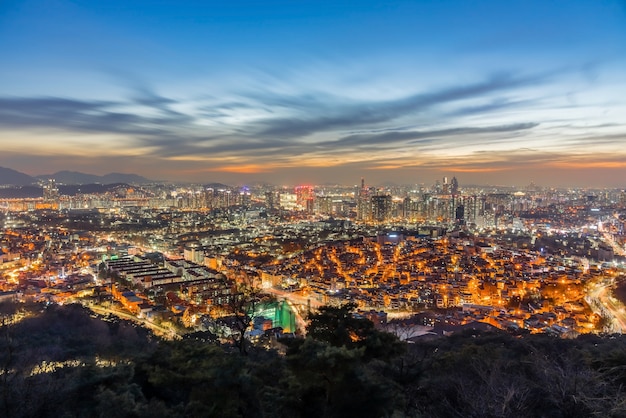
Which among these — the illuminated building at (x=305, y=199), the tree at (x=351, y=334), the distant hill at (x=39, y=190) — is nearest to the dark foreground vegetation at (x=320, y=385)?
the tree at (x=351, y=334)

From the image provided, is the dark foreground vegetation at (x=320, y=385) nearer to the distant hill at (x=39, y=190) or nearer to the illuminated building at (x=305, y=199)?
the illuminated building at (x=305, y=199)

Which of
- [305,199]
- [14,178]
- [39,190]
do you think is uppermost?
[14,178]

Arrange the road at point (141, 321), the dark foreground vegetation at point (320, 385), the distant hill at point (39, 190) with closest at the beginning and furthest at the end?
the dark foreground vegetation at point (320, 385), the road at point (141, 321), the distant hill at point (39, 190)

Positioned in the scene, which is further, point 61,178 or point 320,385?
point 61,178

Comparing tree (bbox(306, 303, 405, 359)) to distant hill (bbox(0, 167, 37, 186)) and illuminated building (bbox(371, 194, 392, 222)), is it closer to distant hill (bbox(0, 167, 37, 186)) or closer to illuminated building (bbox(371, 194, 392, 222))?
illuminated building (bbox(371, 194, 392, 222))

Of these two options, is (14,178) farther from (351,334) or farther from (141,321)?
(351,334)

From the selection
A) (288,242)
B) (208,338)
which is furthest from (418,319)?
(288,242)

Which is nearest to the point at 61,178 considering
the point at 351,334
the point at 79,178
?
the point at 79,178

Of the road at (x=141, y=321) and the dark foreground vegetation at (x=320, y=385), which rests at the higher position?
the dark foreground vegetation at (x=320, y=385)

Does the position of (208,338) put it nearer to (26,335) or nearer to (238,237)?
(26,335)
